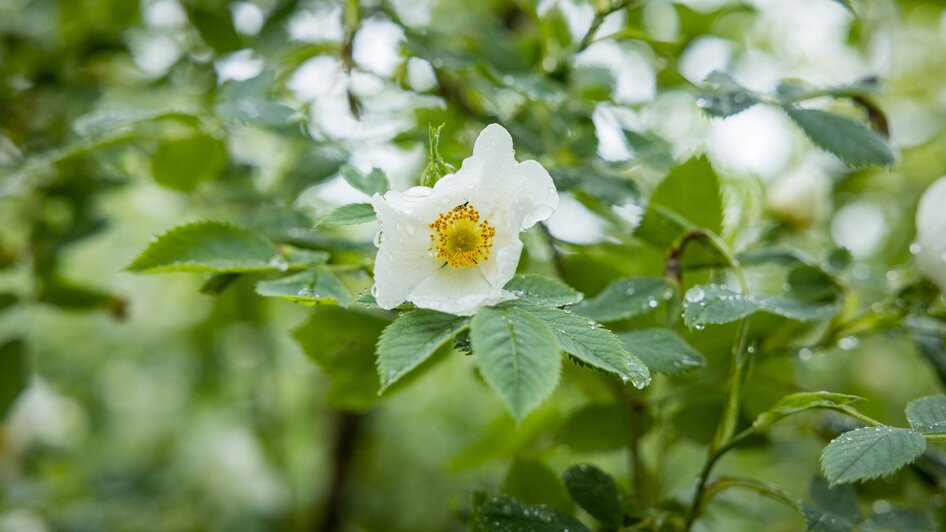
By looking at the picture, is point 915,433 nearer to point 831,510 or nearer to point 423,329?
point 831,510

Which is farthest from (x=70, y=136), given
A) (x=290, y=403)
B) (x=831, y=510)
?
(x=290, y=403)

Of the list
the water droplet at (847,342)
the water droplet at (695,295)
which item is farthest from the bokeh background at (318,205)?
Answer: the water droplet at (695,295)

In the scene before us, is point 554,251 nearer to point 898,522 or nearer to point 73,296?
point 898,522

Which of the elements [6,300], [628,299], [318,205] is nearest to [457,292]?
[628,299]

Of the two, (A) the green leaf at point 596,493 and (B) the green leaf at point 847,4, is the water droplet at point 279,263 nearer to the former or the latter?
(A) the green leaf at point 596,493

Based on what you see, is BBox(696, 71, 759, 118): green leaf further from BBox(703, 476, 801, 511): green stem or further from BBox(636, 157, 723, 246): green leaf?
BBox(703, 476, 801, 511): green stem

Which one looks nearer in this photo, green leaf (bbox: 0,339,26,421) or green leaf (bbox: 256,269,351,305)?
green leaf (bbox: 256,269,351,305)

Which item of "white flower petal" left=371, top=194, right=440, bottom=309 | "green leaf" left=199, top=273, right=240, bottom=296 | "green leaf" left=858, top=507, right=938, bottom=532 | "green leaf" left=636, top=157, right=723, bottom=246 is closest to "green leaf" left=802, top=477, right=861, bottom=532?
"green leaf" left=858, top=507, right=938, bottom=532
